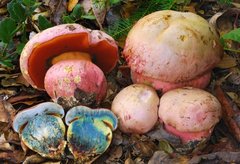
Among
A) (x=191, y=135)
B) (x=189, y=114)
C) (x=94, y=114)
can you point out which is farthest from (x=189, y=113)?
(x=94, y=114)

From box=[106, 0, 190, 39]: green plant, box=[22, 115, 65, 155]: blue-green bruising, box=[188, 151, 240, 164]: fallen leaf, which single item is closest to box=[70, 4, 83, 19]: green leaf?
box=[106, 0, 190, 39]: green plant

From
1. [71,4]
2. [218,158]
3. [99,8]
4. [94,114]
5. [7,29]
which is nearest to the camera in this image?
[218,158]

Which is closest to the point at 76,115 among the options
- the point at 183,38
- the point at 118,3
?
the point at 183,38

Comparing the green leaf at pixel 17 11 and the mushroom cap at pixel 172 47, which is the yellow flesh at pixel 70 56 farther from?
the green leaf at pixel 17 11

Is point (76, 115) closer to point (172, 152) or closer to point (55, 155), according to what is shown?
point (55, 155)

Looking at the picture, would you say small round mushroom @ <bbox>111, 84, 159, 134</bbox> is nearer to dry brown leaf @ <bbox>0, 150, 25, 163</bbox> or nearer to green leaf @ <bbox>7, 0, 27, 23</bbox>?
dry brown leaf @ <bbox>0, 150, 25, 163</bbox>

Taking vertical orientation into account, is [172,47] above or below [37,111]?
above

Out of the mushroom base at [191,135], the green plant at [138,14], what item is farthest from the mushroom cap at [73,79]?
the green plant at [138,14]

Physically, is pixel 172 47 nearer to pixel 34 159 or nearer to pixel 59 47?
pixel 59 47
